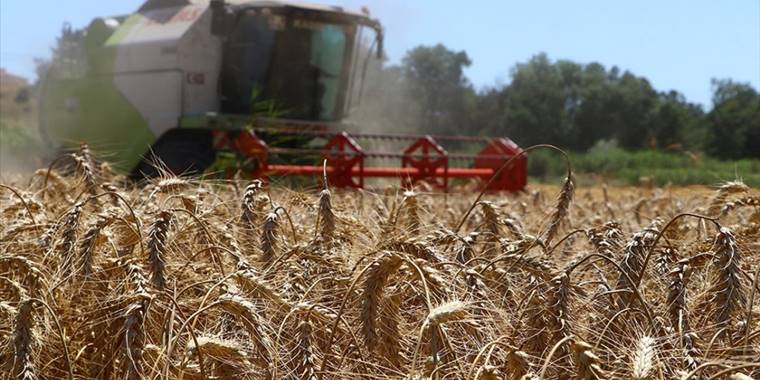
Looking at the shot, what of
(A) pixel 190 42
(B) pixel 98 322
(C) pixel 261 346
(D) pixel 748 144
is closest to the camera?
(C) pixel 261 346

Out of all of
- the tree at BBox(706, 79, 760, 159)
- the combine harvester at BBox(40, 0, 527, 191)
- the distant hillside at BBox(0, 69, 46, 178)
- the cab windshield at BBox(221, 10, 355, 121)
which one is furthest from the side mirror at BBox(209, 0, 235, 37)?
the tree at BBox(706, 79, 760, 159)

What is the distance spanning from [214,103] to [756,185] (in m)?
9.75

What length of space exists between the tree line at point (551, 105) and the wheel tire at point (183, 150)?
918 inches

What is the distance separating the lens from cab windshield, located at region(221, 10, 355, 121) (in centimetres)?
1228

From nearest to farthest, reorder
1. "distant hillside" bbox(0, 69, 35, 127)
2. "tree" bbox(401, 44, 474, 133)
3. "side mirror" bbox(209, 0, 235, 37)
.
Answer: "side mirror" bbox(209, 0, 235, 37), "distant hillside" bbox(0, 69, 35, 127), "tree" bbox(401, 44, 474, 133)

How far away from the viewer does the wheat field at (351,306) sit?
1.61 meters

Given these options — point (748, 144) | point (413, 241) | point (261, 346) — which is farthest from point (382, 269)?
point (748, 144)

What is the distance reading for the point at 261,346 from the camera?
164 centimetres

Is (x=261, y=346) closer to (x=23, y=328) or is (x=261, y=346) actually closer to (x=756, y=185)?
(x=23, y=328)

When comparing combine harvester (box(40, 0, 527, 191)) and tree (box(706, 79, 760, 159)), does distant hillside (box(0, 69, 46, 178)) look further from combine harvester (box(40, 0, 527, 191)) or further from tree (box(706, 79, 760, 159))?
tree (box(706, 79, 760, 159))

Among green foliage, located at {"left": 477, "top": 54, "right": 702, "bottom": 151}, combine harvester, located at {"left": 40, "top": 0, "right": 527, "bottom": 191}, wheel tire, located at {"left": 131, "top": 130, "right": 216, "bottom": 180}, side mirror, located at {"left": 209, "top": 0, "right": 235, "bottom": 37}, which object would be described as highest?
side mirror, located at {"left": 209, "top": 0, "right": 235, "bottom": 37}

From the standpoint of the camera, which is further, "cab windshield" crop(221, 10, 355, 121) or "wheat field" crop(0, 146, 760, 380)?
"cab windshield" crop(221, 10, 355, 121)

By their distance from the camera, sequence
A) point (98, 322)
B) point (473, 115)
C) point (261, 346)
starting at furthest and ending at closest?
point (473, 115), point (98, 322), point (261, 346)

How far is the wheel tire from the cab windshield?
56 centimetres
